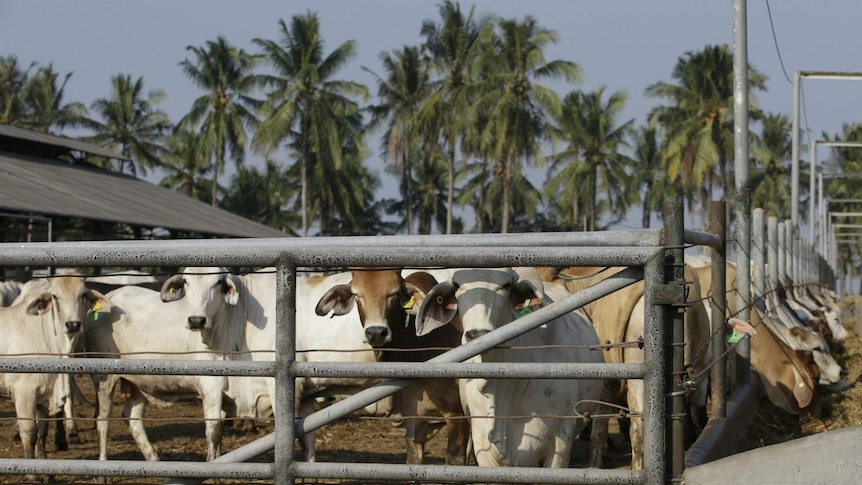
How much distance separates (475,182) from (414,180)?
3.62 metres

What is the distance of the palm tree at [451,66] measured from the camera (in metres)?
48.6

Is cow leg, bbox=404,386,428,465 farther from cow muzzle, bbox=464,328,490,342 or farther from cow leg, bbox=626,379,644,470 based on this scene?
cow muzzle, bbox=464,328,490,342

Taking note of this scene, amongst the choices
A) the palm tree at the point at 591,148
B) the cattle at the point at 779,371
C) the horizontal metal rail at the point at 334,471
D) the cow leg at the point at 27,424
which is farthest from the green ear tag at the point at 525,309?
the palm tree at the point at 591,148

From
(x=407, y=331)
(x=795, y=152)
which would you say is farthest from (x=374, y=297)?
(x=795, y=152)

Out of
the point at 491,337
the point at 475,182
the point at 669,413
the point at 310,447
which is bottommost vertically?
the point at 310,447

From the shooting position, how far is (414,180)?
61.8 m

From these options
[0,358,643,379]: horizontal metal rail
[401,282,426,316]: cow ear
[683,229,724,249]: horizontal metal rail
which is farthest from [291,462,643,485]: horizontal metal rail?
[401,282,426,316]: cow ear

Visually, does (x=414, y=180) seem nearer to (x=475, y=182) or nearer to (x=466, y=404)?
(x=475, y=182)

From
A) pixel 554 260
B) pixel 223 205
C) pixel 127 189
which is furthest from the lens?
pixel 223 205

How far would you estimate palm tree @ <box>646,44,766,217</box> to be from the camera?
50.3 meters

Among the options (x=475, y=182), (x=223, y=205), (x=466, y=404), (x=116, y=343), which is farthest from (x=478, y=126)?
(x=466, y=404)

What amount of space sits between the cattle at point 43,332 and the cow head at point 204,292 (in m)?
0.81

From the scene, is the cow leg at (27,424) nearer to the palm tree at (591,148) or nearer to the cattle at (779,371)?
the cattle at (779,371)

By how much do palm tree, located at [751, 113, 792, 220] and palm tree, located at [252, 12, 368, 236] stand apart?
24.3 meters
